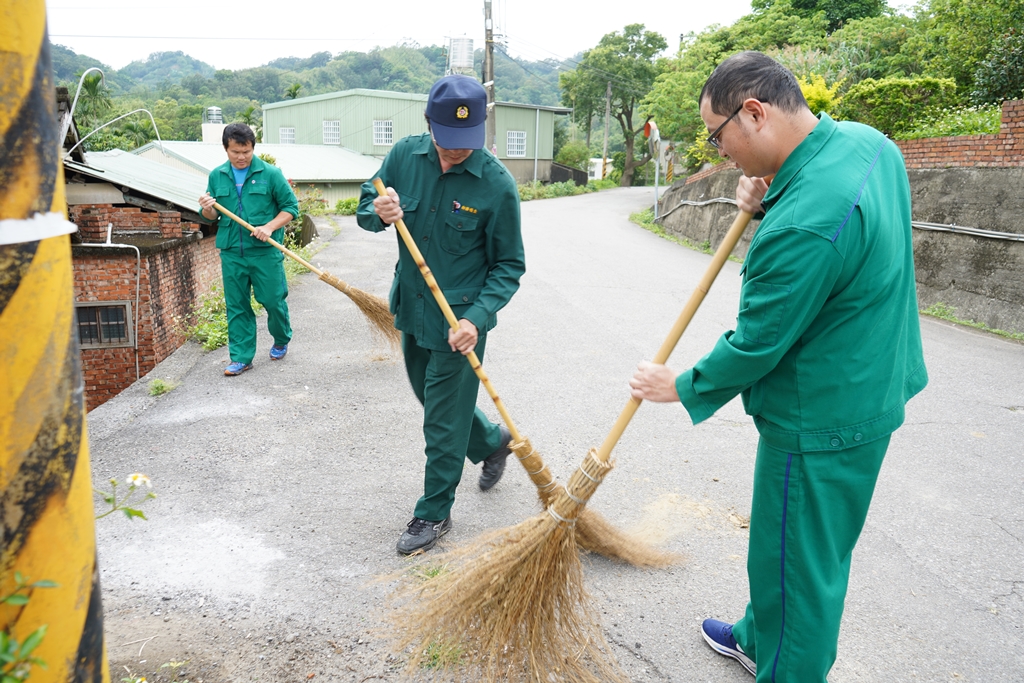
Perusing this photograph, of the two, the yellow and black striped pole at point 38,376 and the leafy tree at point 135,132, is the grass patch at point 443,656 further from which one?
the leafy tree at point 135,132

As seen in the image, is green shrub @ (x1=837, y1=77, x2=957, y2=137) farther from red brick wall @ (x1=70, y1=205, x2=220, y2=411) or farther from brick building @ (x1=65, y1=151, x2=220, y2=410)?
red brick wall @ (x1=70, y1=205, x2=220, y2=411)

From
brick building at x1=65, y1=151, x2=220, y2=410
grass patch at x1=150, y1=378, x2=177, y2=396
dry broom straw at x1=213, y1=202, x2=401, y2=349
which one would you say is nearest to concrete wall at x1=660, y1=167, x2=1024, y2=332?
dry broom straw at x1=213, y1=202, x2=401, y2=349

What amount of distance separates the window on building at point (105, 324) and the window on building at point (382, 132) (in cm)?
3183

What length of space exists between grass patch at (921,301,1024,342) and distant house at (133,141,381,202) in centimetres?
2007

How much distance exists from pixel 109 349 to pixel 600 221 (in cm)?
1510

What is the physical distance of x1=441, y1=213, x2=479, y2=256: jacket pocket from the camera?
320cm

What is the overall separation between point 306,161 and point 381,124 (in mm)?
7520

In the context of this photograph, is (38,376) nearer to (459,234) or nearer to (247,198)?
(459,234)

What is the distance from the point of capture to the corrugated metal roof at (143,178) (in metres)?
8.33

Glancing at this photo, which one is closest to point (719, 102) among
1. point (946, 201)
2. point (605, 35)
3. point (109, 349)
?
point (109, 349)

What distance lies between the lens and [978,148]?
9.41 m

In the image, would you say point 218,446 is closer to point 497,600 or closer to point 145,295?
point 497,600

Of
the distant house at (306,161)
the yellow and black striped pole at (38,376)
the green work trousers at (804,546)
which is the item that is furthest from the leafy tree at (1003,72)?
the distant house at (306,161)

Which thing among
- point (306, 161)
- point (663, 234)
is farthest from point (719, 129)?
point (306, 161)
